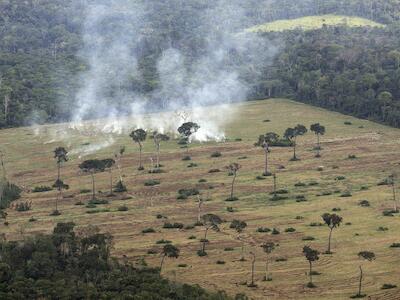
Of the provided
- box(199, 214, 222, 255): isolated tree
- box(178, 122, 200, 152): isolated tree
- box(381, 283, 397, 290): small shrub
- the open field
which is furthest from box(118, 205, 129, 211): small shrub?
box(381, 283, 397, 290): small shrub

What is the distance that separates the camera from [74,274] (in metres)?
92.9

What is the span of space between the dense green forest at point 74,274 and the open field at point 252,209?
20.3 feet

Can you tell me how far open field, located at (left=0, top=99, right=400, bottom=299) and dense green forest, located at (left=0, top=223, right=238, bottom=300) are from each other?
6180mm

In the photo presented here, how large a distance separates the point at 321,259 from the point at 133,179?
213ft

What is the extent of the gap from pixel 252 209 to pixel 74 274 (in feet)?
150

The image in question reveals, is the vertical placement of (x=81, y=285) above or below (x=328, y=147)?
below

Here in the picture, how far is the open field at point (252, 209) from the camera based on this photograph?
95625 millimetres

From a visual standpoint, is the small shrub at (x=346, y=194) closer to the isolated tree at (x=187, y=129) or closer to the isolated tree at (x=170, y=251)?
the isolated tree at (x=170, y=251)

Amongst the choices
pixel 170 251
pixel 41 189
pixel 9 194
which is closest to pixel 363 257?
pixel 170 251

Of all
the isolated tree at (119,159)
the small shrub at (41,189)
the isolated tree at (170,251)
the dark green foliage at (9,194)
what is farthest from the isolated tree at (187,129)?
the isolated tree at (170,251)

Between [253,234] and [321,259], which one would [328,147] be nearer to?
[253,234]

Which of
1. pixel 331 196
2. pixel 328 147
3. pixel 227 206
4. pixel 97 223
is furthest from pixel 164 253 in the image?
pixel 328 147

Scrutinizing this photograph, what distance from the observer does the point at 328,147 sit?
183000mm

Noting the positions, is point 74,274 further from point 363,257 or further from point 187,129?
point 187,129
